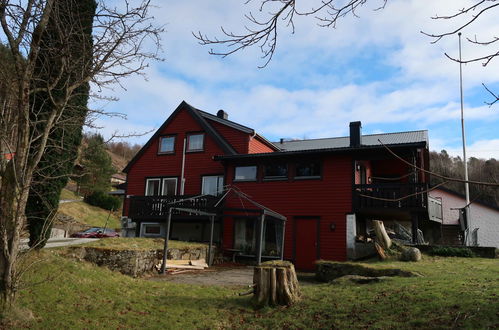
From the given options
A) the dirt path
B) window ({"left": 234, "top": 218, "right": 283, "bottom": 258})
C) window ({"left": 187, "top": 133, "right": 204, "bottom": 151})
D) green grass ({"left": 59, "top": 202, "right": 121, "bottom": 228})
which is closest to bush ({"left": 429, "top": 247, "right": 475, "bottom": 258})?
the dirt path

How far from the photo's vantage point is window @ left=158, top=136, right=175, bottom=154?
24781 millimetres

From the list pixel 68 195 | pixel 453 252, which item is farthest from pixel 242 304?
pixel 68 195

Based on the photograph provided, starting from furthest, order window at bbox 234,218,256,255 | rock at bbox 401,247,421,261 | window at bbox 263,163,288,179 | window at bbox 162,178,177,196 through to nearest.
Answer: window at bbox 162,178,177,196 → window at bbox 234,218,256,255 → window at bbox 263,163,288,179 → rock at bbox 401,247,421,261

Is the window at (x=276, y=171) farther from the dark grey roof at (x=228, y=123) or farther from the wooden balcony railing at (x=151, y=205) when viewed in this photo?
the wooden balcony railing at (x=151, y=205)

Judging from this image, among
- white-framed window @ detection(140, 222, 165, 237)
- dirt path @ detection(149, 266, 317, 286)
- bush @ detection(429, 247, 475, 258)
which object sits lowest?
dirt path @ detection(149, 266, 317, 286)

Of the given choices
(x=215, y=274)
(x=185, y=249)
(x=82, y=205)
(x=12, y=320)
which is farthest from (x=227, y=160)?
(x=82, y=205)

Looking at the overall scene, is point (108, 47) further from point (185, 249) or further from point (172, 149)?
point (172, 149)

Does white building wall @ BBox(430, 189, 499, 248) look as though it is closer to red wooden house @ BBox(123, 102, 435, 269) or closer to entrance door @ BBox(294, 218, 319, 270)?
red wooden house @ BBox(123, 102, 435, 269)

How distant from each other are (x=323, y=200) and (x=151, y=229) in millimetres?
10869

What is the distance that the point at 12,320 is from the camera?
667cm

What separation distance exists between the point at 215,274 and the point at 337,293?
6847mm

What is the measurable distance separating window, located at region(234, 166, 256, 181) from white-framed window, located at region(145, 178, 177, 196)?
15.4 ft

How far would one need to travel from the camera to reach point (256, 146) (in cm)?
2352

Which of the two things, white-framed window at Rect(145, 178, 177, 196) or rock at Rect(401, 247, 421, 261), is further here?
white-framed window at Rect(145, 178, 177, 196)
